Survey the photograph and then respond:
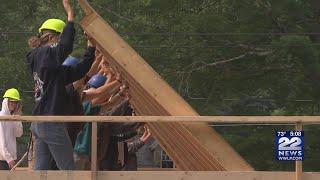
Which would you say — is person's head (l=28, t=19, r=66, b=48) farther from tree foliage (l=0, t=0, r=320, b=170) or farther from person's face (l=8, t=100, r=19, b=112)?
tree foliage (l=0, t=0, r=320, b=170)

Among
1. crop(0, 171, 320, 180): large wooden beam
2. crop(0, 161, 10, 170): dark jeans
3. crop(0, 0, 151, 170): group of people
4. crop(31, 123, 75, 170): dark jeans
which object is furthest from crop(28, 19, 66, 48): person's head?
crop(0, 161, 10, 170): dark jeans

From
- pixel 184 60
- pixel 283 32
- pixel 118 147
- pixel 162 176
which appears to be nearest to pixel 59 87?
pixel 162 176

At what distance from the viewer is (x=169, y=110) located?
24.6 feet

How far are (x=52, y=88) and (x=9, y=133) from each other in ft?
7.52

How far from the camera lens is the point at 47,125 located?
7.20m

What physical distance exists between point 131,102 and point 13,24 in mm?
21146

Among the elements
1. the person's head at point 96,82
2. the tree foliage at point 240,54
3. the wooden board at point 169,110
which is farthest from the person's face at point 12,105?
the tree foliage at point 240,54

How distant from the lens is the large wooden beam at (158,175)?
22.8ft

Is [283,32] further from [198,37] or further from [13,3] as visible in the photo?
[13,3]

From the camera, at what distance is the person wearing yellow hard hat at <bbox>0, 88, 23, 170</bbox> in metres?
9.23

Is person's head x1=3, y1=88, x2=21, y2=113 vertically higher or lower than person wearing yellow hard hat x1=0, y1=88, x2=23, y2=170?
higher

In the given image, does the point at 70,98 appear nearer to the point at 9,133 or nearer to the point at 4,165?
the point at 9,133

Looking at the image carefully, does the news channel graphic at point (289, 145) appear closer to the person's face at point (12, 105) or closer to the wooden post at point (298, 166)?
the wooden post at point (298, 166)

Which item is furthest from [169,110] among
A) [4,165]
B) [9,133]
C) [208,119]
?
[4,165]
